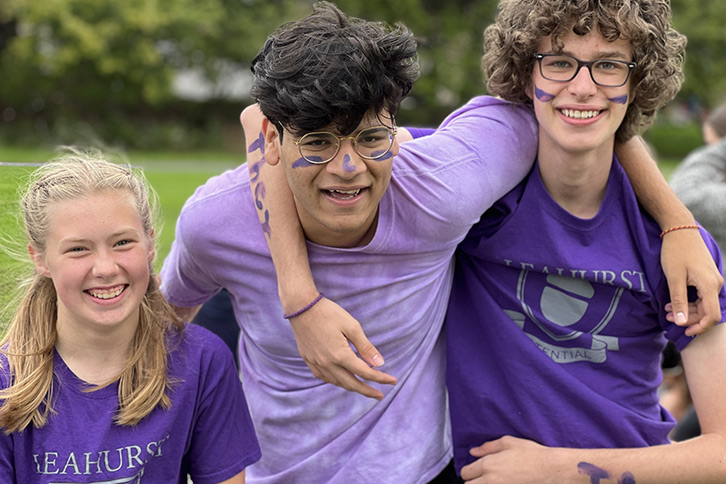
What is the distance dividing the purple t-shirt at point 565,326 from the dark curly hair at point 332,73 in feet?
2.01

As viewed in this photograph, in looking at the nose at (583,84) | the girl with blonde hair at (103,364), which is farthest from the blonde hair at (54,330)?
the nose at (583,84)

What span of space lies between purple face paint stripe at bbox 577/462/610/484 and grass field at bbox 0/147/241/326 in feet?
4.88

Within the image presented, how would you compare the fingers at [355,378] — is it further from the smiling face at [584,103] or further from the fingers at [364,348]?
the smiling face at [584,103]

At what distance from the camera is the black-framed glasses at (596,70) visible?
2.64 metres

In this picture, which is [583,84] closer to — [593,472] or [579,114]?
[579,114]

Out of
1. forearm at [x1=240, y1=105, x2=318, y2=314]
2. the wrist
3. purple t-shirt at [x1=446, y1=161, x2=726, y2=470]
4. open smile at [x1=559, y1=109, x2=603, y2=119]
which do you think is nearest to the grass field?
forearm at [x1=240, y1=105, x2=318, y2=314]

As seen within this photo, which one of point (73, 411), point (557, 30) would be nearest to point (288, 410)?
point (73, 411)

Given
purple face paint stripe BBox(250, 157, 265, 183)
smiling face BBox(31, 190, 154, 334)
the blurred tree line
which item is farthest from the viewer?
the blurred tree line

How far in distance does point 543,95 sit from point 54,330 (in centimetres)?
162

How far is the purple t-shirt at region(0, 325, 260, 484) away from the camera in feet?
7.95

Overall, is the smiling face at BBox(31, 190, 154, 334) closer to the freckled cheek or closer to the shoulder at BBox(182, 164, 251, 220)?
the shoulder at BBox(182, 164, 251, 220)

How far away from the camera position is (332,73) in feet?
7.74

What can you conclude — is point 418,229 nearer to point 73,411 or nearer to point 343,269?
point 343,269

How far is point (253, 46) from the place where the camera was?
1032 inches
